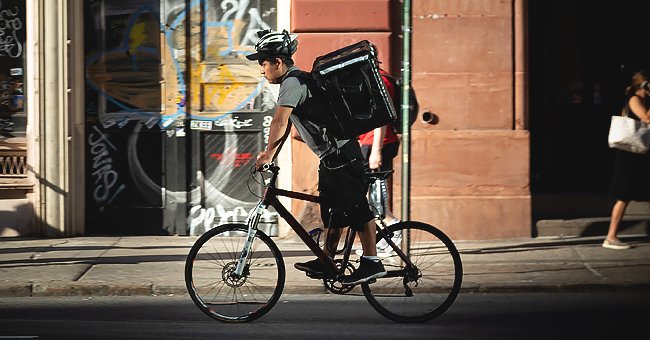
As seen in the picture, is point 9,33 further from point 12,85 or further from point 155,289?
point 155,289

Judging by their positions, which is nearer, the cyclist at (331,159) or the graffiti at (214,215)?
the cyclist at (331,159)

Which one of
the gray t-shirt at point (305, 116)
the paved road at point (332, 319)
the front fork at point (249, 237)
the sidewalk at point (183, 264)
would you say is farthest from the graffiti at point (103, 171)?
the gray t-shirt at point (305, 116)

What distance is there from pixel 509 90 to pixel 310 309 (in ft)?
14.2

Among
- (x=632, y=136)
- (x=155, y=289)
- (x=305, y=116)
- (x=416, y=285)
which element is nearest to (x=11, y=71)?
(x=155, y=289)

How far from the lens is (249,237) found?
7.04 m

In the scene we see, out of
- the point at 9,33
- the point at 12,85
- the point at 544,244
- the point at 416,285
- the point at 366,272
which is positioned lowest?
the point at 544,244

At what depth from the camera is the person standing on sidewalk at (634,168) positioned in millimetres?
10328

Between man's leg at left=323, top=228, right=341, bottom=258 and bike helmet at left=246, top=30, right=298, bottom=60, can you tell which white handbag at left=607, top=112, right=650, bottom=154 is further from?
bike helmet at left=246, top=30, right=298, bottom=60

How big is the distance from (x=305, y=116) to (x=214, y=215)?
4.94m

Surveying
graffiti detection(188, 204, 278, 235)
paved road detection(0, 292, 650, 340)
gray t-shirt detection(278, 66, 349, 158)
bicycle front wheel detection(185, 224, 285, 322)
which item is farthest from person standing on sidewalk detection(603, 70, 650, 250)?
bicycle front wheel detection(185, 224, 285, 322)

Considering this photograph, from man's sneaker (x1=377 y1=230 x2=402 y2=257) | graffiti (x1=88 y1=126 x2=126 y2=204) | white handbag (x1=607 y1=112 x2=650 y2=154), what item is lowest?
man's sneaker (x1=377 y1=230 x2=402 y2=257)

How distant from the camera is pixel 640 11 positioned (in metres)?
13.6

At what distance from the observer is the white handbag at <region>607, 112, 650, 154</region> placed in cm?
1023

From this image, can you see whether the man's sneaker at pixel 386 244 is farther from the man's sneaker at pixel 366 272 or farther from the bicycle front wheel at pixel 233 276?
the bicycle front wheel at pixel 233 276
